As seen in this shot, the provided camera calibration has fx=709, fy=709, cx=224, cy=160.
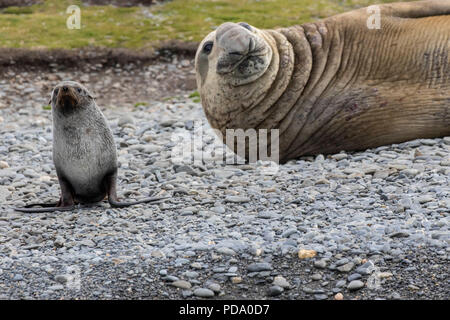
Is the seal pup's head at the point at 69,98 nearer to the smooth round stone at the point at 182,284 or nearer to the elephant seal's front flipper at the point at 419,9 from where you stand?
the smooth round stone at the point at 182,284

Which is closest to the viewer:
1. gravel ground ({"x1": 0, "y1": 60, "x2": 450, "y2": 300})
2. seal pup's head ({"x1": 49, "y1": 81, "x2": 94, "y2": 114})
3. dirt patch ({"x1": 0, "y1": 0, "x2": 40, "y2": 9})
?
gravel ground ({"x1": 0, "y1": 60, "x2": 450, "y2": 300})

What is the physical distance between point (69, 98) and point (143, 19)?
35.0ft

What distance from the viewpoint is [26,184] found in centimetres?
824

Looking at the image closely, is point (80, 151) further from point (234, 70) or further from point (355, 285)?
point (355, 285)

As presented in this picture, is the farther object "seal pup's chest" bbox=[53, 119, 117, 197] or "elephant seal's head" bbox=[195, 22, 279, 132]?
"elephant seal's head" bbox=[195, 22, 279, 132]

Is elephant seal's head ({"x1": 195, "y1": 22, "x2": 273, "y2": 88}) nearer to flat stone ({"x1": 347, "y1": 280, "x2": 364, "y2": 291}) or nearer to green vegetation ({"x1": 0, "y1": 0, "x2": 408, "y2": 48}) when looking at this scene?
flat stone ({"x1": 347, "y1": 280, "x2": 364, "y2": 291})

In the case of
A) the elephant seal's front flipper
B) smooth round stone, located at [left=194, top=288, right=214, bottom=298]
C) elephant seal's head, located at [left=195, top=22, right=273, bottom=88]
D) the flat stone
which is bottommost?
smooth round stone, located at [left=194, top=288, right=214, bottom=298]

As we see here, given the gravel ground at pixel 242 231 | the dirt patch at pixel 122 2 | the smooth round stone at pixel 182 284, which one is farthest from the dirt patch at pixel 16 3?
the smooth round stone at pixel 182 284

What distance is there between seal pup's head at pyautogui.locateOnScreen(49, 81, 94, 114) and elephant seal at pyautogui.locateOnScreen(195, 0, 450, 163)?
1.57m

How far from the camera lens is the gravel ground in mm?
5039

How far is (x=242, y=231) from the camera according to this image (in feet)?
19.8

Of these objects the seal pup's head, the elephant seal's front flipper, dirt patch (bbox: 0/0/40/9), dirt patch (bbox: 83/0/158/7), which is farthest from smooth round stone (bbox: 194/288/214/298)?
dirt patch (bbox: 0/0/40/9)
